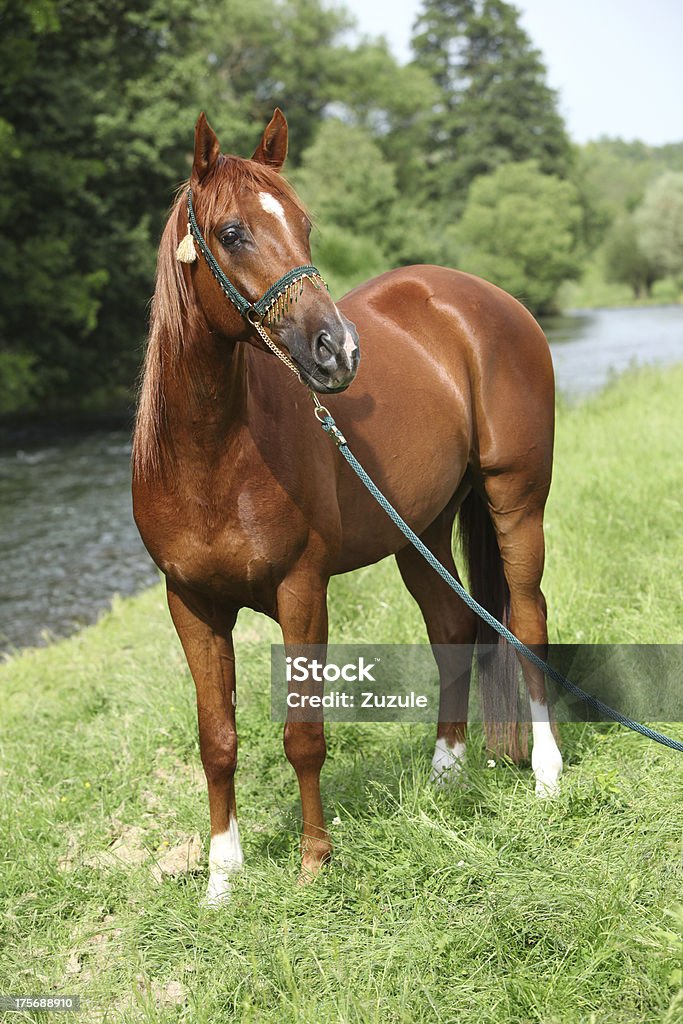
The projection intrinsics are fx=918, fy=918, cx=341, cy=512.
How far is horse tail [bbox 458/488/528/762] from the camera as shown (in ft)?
12.0

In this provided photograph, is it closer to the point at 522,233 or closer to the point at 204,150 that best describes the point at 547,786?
the point at 204,150

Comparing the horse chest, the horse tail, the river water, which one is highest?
the horse chest

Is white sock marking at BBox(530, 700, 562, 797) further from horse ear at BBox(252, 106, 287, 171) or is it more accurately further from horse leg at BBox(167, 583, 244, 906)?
horse ear at BBox(252, 106, 287, 171)

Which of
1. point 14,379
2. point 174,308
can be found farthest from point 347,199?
point 174,308

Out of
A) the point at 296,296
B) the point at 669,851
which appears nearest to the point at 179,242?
the point at 296,296

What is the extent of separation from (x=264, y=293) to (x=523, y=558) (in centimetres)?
183

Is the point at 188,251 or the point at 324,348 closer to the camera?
the point at 324,348

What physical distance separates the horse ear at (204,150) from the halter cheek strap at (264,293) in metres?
0.07

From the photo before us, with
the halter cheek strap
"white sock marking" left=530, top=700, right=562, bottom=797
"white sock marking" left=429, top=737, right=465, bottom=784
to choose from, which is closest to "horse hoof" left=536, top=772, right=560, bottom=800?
"white sock marking" left=530, top=700, right=562, bottom=797

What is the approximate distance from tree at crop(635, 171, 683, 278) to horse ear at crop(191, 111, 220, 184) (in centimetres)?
6494

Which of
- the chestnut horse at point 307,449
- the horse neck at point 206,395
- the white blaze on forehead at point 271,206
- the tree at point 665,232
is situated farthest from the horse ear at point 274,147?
the tree at point 665,232

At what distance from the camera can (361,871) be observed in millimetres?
2945

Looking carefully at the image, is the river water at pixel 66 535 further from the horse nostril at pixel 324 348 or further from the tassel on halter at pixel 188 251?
the horse nostril at pixel 324 348

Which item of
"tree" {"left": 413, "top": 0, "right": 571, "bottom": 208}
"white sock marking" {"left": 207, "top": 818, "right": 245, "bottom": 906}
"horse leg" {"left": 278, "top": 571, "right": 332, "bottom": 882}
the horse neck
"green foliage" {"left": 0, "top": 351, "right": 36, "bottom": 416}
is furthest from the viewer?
"tree" {"left": 413, "top": 0, "right": 571, "bottom": 208}
